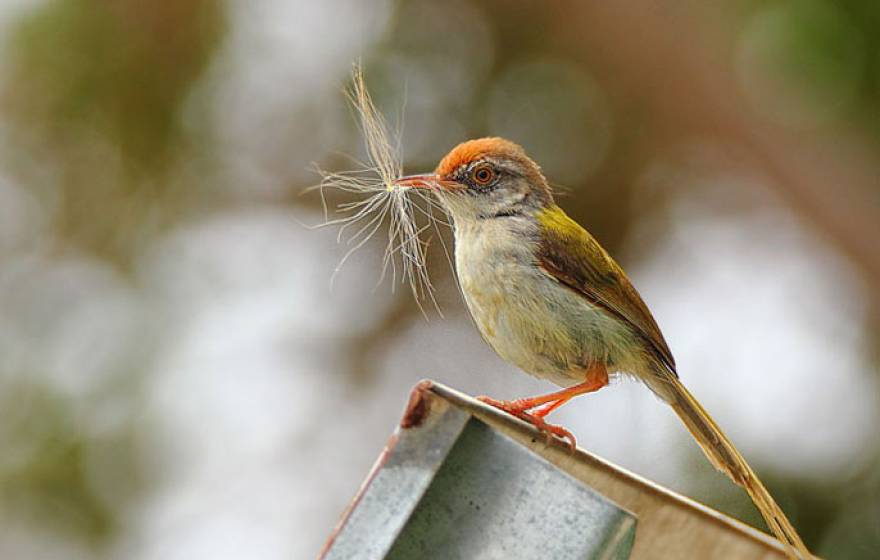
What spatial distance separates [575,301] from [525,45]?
→ 3.42m

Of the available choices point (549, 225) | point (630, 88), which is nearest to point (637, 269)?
point (630, 88)

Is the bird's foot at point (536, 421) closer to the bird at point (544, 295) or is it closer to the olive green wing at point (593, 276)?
the bird at point (544, 295)

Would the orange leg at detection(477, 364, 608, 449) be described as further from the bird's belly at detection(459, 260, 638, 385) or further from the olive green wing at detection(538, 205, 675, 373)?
the olive green wing at detection(538, 205, 675, 373)

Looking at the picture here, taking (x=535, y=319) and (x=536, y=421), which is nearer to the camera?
(x=536, y=421)

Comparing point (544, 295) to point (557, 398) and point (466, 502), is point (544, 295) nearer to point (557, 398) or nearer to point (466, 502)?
point (557, 398)

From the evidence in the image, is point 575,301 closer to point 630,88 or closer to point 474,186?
point 474,186

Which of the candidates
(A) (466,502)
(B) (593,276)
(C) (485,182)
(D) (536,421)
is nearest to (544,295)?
(B) (593,276)

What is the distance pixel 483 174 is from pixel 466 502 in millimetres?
2607

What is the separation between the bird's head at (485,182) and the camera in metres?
4.98

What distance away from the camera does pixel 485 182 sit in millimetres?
5047

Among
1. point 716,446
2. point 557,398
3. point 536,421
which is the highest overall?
point 557,398

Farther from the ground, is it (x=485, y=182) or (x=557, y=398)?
(x=485, y=182)

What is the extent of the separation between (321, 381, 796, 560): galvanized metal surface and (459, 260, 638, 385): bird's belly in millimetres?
1776

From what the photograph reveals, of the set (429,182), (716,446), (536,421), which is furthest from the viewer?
(429,182)
